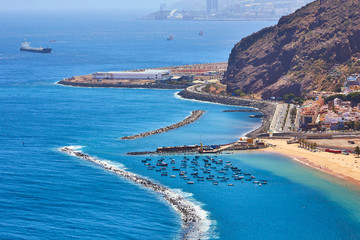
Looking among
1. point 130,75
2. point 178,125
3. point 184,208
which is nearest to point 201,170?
point 184,208

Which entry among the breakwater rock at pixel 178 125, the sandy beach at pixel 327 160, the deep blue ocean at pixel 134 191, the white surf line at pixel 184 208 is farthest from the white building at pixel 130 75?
the white surf line at pixel 184 208

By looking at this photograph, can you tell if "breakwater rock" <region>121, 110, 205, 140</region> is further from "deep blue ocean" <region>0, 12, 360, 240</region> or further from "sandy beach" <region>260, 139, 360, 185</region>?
"sandy beach" <region>260, 139, 360, 185</region>

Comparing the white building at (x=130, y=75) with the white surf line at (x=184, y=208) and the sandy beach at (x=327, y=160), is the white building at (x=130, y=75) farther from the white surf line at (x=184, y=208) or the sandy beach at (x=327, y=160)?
the white surf line at (x=184, y=208)

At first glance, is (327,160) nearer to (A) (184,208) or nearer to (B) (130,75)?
(A) (184,208)

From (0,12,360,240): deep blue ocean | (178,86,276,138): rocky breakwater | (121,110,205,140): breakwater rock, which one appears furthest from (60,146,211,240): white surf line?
(178,86,276,138): rocky breakwater

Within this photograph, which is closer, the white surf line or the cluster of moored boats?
the white surf line
